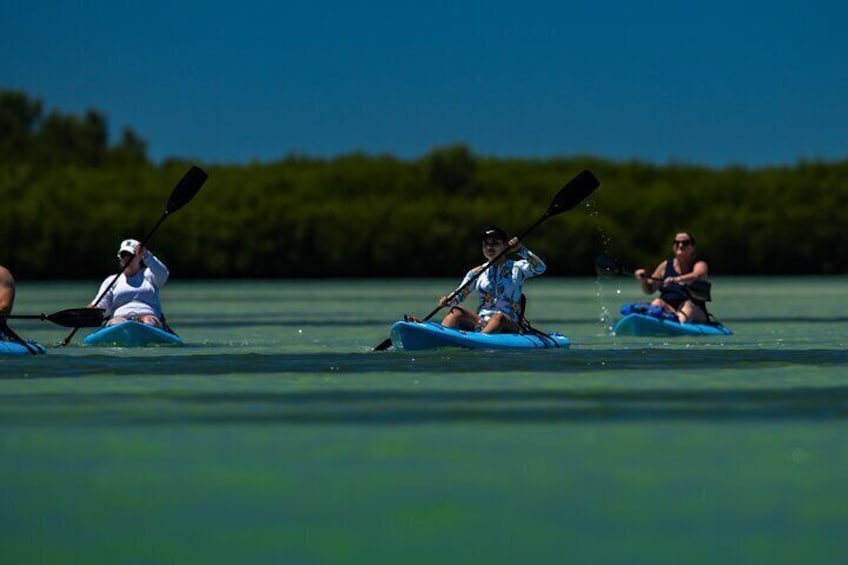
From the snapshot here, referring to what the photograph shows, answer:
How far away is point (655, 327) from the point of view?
19.6 m

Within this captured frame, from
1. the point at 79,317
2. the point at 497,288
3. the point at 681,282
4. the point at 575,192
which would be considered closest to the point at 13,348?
the point at 79,317

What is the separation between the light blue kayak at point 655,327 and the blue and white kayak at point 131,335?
15.0 ft

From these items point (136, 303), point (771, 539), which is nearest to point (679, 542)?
point (771, 539)

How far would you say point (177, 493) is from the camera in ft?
24.7

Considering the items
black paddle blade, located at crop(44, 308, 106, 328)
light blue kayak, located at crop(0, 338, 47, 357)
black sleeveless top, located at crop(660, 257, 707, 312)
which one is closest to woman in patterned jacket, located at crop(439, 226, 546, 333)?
black paddle blade, located at crop(44, 308, 106, 328)

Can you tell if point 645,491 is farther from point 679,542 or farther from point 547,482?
point 679,542

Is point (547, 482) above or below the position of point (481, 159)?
below

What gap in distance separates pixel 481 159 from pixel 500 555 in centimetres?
6440

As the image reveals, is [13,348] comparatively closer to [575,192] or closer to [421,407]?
[575,192]

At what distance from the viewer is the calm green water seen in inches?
258

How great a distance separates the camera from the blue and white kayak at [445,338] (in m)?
16.0

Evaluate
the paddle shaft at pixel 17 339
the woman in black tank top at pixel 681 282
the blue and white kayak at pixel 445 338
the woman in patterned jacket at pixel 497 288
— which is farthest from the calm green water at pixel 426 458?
the woman in black tank top at pixel 681 282

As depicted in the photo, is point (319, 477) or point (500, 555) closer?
point (500, 555)

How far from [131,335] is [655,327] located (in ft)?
16.9
